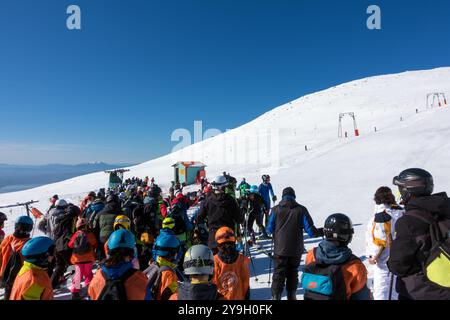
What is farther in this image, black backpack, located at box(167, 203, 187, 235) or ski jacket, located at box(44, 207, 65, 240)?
ski jacket, located at box(44, 207, 65, 240)

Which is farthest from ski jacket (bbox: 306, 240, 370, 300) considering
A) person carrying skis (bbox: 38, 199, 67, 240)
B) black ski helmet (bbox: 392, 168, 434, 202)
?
person carrying skis (bbox: 38, 199, 67, 240)

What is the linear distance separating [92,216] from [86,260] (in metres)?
1.98

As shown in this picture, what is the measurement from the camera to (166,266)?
3297 millimetres

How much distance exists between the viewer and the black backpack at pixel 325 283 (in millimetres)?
2512

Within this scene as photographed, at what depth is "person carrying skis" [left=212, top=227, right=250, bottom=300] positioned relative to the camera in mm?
3420

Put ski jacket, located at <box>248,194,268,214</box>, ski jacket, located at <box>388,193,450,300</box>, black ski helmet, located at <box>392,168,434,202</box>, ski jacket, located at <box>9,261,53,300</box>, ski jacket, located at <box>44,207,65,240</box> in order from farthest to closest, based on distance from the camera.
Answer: ski jacket, located at <box>248,194,268,214</box>, ski jacket, located at <box>44,207,65,240</box>, ski jacket, located at <box>9,261,53,300</box>, black ski helmet, located at <box>392,168,434,202</box>, ski jacket, located at <box>388,193,450,300</box>

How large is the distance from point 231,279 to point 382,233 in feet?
7.77

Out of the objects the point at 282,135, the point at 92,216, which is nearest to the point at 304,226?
the point at 92,216

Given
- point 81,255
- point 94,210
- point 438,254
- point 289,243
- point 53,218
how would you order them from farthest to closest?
point 94,210, point 53,218, point 81,255, point 289,243, point 438,254

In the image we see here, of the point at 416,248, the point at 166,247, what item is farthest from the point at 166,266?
the point at 416,248

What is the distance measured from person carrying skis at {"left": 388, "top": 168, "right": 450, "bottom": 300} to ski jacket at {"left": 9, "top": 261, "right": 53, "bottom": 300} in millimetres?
3620

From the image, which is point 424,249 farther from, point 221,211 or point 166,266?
point 221,211

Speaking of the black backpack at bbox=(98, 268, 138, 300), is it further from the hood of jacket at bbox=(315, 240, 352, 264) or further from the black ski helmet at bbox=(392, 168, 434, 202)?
the black ski helmet at bbox=(392, 168, 434, 202)

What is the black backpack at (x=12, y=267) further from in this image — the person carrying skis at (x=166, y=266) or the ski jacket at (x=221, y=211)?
the ski jacket at (x=221, y=211)
